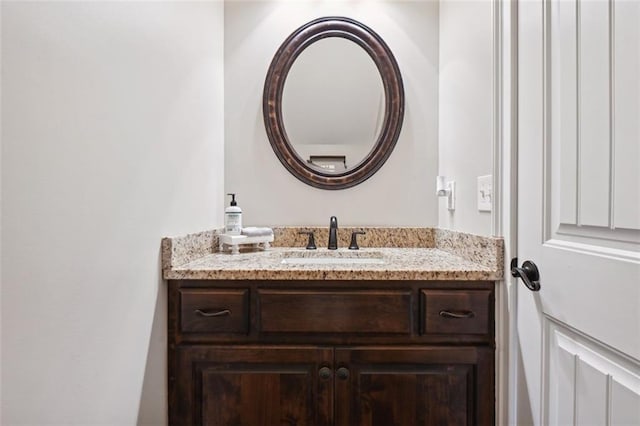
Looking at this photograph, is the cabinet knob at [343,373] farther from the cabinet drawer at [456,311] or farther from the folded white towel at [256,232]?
the folded white towel at [256,232]

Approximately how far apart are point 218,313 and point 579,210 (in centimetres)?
106

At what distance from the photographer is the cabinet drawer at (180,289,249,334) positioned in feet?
3.83

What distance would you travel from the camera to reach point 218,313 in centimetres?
117

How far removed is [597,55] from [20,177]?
1.17m

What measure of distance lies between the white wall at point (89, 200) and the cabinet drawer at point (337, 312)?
0.37 meters

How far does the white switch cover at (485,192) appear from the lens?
1.20 m

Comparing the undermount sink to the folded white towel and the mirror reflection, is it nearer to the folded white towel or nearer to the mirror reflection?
the folded white towel

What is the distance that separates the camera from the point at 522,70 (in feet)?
3.44

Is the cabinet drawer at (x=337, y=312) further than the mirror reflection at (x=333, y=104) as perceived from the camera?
No

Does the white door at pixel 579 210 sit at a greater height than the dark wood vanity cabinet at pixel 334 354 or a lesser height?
greater

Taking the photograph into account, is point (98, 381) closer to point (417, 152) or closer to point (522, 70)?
point (522, 70)

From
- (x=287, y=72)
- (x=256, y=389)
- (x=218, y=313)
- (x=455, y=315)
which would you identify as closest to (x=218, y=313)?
(x=218, y=313)

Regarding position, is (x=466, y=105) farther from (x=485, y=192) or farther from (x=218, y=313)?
(x=218, y=313)

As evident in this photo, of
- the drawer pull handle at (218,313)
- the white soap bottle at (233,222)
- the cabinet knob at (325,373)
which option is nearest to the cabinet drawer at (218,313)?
the drawer pull handle at (218,313)
